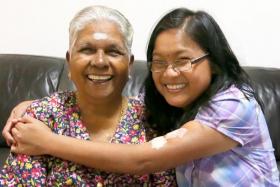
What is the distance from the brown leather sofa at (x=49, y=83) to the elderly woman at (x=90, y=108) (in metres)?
0.73

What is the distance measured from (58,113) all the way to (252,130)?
0.64 m

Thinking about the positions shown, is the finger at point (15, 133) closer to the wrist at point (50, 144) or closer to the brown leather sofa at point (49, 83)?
the wrist at point (50, 144)

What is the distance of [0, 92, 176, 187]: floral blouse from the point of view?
4.18 ft

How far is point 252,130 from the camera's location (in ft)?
3.97

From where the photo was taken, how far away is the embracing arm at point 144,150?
3.83 feet

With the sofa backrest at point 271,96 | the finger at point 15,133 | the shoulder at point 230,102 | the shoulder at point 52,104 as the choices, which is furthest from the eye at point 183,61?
the sofa backrest at point 271,96

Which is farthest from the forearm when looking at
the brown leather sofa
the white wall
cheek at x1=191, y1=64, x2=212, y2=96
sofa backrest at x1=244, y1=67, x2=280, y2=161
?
the white wall

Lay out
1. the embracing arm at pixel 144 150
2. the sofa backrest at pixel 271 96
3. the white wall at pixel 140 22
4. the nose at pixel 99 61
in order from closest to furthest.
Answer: the embracing arm at pixel 144 150 < the nose at pixel 99 61 < the sofa backrest at pixel 271 96 < the white wall at pixel 140 22

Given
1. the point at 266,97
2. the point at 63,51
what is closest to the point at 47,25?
the point at 63,51

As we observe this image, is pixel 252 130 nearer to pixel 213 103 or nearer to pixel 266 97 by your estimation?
pixel 213 103

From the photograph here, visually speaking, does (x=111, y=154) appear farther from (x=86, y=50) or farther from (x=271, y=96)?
(x=271, y=96)

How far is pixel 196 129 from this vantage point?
1.17 m

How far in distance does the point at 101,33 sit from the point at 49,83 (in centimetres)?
97

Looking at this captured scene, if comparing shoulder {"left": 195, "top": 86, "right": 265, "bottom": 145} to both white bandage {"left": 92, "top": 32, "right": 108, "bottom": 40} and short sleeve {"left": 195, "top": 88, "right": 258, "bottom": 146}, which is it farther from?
white bandage {"left": 92, "top": 32, "right": 108, "bottom": 40}
